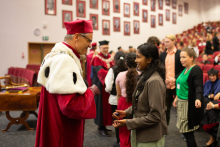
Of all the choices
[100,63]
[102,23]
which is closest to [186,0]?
[102,23]

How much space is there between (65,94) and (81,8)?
11354mm

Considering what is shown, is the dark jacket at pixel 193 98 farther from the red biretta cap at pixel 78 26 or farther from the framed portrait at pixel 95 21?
the framed portrait at pixel 95 21

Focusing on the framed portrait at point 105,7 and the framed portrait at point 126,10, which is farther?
the framed portrait at point 126,10

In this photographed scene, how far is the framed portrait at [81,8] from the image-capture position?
1160 cm

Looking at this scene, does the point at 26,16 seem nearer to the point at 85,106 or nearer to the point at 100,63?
the point at 100,63

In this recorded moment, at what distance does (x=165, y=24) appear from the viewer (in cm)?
1580

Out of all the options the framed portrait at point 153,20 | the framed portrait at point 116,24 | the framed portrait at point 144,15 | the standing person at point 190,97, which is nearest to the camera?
the standing person at point 190,97

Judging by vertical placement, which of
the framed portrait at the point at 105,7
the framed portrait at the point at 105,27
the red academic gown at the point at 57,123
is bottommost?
the red academic gown at the point at 57,123

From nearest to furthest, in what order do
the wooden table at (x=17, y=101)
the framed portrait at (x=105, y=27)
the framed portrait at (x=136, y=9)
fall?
1. the wooden table at (x=17, y=101)
2. the framed portrait at (x=105, y=27)
3. the framed portrait at (x=136, y=9)

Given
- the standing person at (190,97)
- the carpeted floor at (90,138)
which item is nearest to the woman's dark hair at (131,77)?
the standing person at (190,97)

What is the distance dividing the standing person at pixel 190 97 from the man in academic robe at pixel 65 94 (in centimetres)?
145

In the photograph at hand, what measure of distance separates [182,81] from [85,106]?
173 centimetres

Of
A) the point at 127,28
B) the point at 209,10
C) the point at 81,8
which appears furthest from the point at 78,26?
the point at 209,10

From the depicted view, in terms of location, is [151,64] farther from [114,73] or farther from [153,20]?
[153,20]
